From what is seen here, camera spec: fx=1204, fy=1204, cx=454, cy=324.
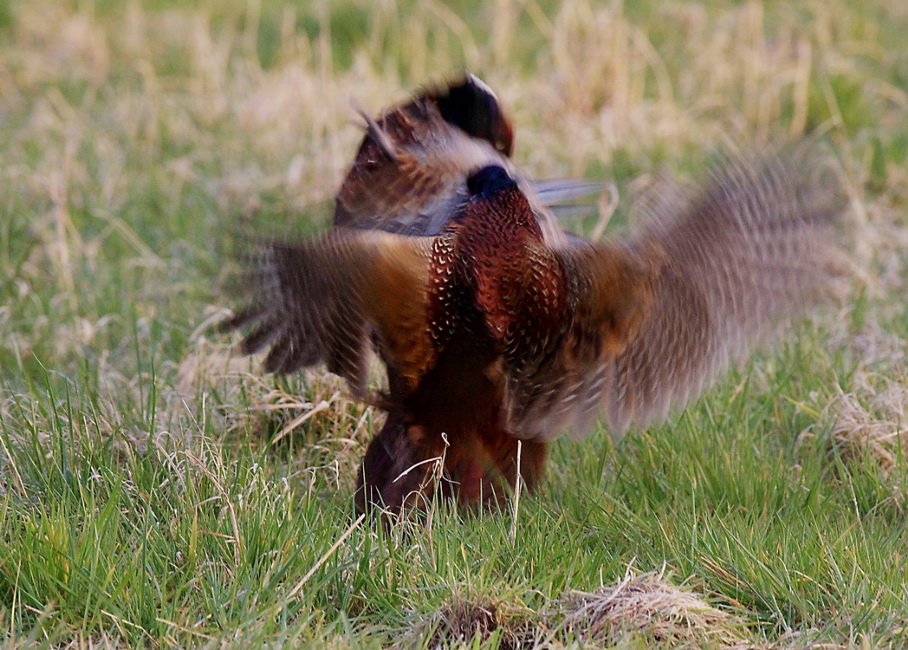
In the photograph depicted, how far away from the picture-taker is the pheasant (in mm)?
2639

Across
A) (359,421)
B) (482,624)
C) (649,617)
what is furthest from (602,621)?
(359,421)

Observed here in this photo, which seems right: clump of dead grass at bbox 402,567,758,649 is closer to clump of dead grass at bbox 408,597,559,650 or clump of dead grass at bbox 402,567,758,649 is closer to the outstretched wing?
clump of dead grass at bbox 408,597,559,650

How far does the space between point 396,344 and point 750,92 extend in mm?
3984

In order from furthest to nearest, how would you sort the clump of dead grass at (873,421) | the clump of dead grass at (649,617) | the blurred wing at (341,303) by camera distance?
the clump of dead grass at (873,421), the blurred wing at (341,303), the clump of dead grass at (649,617)

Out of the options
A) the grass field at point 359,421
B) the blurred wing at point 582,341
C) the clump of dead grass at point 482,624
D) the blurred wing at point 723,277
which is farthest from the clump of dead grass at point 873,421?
the clump of dead grass at point 482,624

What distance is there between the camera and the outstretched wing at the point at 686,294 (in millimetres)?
2730

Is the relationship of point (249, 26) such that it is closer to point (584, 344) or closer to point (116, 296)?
point (116, 296)

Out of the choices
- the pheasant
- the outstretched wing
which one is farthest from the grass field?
the outstretched wing

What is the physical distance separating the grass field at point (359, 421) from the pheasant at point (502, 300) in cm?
18

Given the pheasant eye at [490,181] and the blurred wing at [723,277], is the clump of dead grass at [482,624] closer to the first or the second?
the blurred wing at [723,277]

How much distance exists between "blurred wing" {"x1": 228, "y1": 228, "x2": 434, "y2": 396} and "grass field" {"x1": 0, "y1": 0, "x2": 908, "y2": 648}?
19 cm

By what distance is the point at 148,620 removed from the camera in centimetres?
240

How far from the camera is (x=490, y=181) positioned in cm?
271

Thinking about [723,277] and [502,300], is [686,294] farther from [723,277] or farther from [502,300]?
[502,300]
